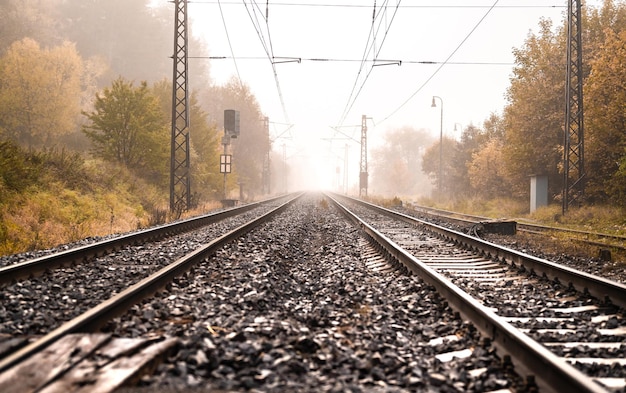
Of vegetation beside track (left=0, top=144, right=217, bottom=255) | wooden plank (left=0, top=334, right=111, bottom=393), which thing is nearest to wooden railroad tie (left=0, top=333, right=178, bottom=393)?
wooden plank (left=0, top=334, right=111, bottom=393)

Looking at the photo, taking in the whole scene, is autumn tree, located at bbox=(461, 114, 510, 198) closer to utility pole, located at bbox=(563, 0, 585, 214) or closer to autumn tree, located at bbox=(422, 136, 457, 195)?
utility pole, located at bbox=(563, 0, 585, 214)

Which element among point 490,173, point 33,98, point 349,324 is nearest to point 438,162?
point 490,173

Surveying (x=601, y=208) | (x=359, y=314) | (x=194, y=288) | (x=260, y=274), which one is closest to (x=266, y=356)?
(x=359, y=314)

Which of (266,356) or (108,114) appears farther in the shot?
(108,114)

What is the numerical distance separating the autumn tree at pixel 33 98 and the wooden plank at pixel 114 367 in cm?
3458

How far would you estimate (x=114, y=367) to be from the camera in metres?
2.71

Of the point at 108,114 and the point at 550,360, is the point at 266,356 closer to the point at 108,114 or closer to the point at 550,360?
the point at 550,360

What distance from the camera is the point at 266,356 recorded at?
3.19 m

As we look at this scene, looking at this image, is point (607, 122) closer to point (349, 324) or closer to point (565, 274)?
point (565, 274)

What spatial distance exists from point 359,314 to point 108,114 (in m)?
20.9

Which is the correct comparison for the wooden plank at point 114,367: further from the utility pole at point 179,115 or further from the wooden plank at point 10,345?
the utility pole at point 179,115

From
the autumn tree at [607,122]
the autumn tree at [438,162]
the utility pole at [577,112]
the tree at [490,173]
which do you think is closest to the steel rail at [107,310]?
the utility pole at [577,112]

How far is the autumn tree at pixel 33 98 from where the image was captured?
3303cm

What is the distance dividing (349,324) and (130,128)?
21.0 metres
